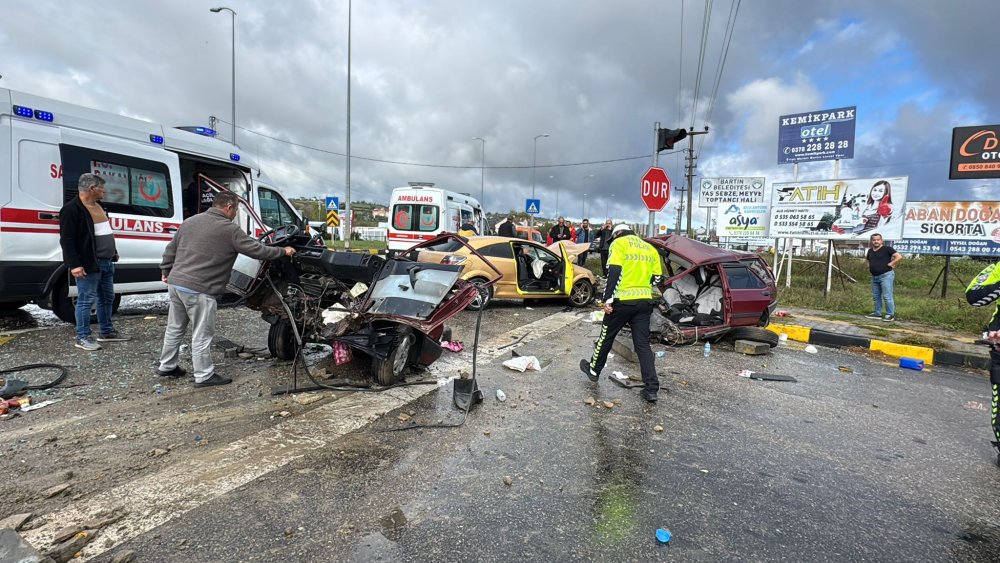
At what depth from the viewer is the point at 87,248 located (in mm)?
5152

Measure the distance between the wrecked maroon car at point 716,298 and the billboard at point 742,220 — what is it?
20.8 ft

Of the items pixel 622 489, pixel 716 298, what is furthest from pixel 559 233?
pixel 622 489

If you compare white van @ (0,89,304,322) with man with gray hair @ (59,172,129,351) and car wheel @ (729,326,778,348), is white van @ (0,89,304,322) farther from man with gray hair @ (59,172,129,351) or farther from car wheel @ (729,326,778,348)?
car wheel @ (729,326,778,348)

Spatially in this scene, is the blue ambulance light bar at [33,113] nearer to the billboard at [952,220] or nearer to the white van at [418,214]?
the white van at [418,214]

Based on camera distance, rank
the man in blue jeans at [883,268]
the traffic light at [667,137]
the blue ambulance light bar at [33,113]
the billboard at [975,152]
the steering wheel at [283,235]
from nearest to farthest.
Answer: the steering wheel at [283,235] → the blue ambulance light bar at [33,113] → the traffic light at [667,137] → the man in blue jeans at [883,268] → the billboard at [975,152]

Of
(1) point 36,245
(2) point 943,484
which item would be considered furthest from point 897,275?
(1) point 36,245

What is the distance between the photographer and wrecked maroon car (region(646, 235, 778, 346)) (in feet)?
23.2

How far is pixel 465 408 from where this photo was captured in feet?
13.4

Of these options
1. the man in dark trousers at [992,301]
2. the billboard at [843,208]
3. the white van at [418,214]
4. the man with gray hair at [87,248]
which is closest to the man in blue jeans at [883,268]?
the billboard at [843,208]

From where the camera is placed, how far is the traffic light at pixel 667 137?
8.47m

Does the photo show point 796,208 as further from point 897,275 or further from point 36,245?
point 36,245

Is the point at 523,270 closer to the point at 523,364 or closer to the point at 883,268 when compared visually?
the point at 523,364

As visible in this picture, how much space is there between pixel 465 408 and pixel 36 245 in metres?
5.40

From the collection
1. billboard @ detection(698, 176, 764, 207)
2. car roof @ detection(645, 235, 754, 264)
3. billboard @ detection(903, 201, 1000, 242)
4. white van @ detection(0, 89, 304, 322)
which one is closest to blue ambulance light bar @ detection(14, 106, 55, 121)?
white van @ detection(0, 89, 304, 322)
